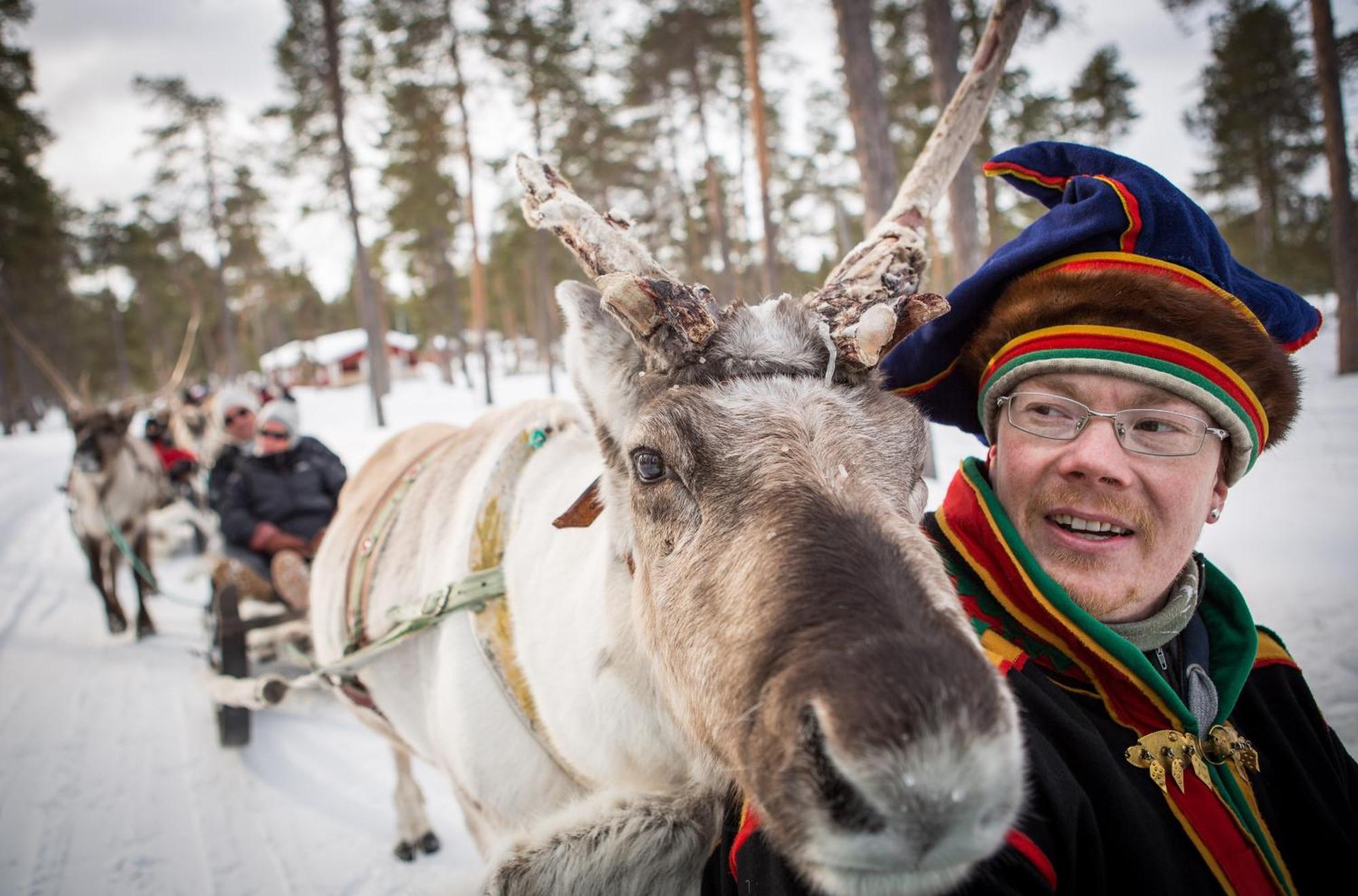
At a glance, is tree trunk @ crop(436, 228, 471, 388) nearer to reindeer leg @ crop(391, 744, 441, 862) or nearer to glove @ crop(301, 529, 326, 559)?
glove @ crop(301, 529, 326, 559)

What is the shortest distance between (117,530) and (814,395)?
30.1 feet

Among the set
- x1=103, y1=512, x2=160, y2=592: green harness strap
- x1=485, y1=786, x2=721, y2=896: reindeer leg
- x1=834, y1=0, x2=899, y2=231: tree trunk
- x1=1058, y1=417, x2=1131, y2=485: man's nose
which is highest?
x1=834, y1=0, x2=899, y2=231: tree trunk

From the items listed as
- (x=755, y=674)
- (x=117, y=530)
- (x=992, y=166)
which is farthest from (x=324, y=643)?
(x=117, y=530)

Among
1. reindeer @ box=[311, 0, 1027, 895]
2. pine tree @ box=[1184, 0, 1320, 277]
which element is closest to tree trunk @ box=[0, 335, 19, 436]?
reindeer @ box=[311, 0, 1027, 895]

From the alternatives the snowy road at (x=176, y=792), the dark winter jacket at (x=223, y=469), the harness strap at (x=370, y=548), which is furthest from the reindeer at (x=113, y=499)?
the harness strap at (x=370, y=548)

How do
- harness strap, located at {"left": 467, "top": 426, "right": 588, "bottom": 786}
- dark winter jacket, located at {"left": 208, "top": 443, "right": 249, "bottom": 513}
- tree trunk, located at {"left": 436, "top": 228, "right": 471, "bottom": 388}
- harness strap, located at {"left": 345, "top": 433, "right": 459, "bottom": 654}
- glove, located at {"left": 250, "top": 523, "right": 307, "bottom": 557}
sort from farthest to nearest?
tree trunk, located at {"left": 436, "top": 228, "right": 471, "bottom": 388}, dark winter jacket, located at {"left": 208, "top": 443, "right": 249, "bottom": 513}, glove, located at {"left": 250, "top": 523, "right": 307, "bottom": 557}, harness strap, located at {"left": 345, "top": 433, "right": 459, "bottom": 654}, harness strap, located at {"left": 467, "top": 426, "right": 588, "bottom": 786}

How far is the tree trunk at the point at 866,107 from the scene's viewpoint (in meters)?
7.95

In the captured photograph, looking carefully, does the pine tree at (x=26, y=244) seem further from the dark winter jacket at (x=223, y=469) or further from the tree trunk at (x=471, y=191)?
the dark winter jacket at (x=223, y=469)

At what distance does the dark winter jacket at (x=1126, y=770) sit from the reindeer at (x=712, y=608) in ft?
0.95

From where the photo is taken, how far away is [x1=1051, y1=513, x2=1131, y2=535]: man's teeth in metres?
1.71

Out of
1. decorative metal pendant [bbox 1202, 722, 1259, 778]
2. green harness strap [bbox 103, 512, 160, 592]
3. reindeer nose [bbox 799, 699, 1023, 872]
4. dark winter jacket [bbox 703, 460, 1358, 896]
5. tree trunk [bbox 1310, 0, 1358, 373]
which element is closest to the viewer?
reindeer nose [bbox 799, 699, 1023, 872]

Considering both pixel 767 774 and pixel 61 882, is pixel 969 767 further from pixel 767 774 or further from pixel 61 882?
pixel 61 882

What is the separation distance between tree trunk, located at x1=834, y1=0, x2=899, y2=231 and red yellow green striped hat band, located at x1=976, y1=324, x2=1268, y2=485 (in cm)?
676

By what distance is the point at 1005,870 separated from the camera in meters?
1.22
